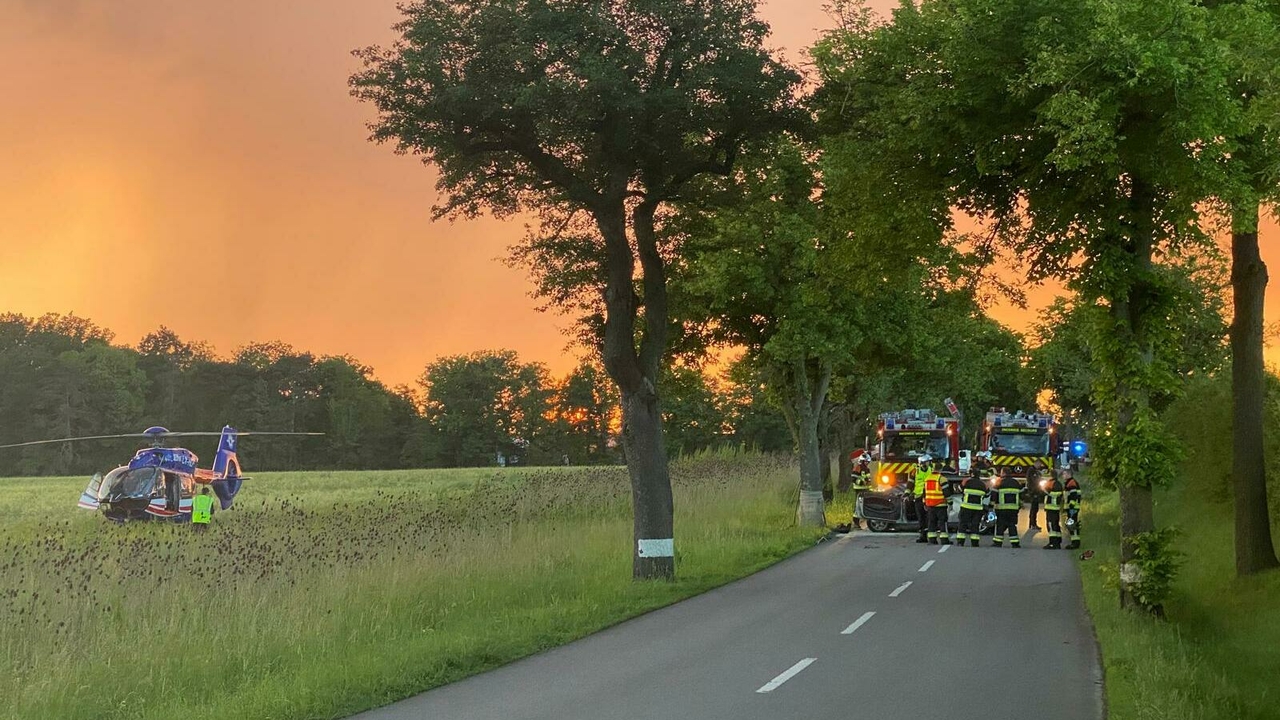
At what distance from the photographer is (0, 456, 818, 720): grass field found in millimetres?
11086

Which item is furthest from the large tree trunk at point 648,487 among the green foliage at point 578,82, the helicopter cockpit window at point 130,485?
the helicopter cockpit window at point 130,485

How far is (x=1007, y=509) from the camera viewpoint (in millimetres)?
27391

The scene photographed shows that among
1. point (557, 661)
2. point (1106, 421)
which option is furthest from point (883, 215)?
point (557, 661)

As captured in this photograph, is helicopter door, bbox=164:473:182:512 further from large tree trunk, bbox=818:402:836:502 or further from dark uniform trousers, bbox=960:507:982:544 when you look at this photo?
large tree trunk, bbox=818:402:836:502

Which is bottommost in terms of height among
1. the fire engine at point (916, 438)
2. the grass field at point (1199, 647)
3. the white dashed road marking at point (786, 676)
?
the white dashed road marking at point (786, 676)

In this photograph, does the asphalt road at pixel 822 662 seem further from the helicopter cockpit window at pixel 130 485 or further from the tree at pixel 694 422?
the tree at pixel 694 422

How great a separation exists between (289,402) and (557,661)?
107830 millimetres

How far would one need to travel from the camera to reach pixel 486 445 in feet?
407

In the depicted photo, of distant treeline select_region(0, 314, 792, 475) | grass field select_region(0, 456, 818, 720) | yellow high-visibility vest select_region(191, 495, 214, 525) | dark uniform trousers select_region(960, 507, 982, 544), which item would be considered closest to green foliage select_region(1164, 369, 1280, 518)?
dark uniform trousers select_region(960, 507, 982, 544)

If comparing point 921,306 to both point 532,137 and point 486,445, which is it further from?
point 486,445

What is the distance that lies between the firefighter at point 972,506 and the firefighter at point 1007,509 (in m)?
0.46

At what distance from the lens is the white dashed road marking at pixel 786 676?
11.3 meters

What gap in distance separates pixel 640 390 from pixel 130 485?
20149 mm

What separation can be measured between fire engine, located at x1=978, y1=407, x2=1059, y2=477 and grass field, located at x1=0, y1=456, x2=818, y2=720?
1559cm
